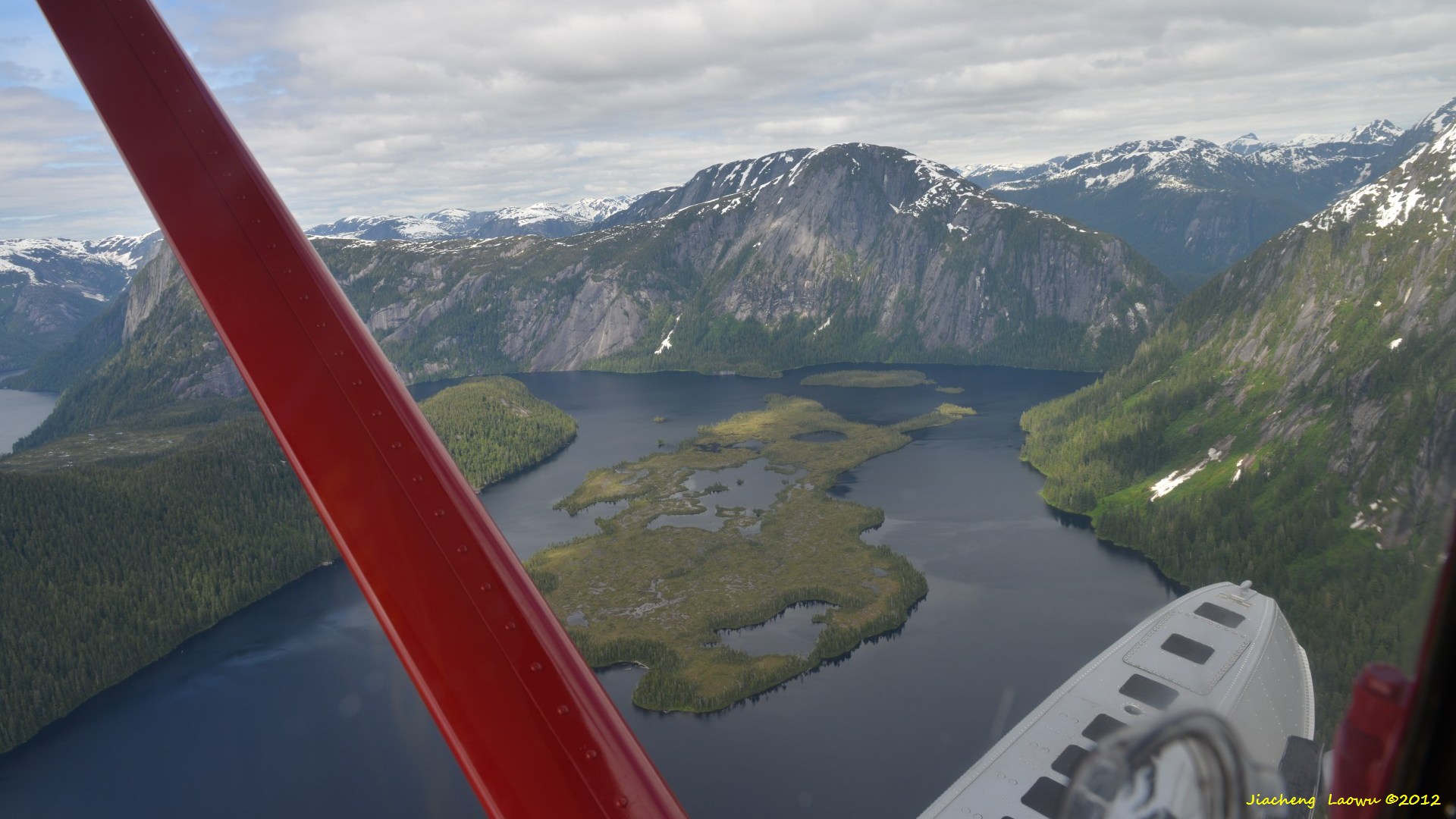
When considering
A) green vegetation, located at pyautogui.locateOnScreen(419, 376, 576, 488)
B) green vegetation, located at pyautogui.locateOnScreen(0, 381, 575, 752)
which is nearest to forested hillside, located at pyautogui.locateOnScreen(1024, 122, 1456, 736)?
green vegetation, located at pyautogui.locateOnScreen(419, 376, 576, 488)

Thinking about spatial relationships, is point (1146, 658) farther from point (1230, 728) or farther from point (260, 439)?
point (260, 439)

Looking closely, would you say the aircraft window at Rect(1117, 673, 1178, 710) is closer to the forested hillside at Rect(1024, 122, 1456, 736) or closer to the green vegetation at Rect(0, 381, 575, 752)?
the forested hillside at Rect(1024, 122, 1456, 736)

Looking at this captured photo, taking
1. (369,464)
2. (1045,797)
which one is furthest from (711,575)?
(369,464)

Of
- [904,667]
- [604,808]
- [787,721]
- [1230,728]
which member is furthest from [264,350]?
[904,667]

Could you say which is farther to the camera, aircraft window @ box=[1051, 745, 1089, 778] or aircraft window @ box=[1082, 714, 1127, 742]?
aircraft window @ box=[1082, 714, 1127, 742]

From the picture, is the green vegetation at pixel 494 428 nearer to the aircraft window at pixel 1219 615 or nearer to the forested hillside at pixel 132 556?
the forested hillside at pixel 132 556

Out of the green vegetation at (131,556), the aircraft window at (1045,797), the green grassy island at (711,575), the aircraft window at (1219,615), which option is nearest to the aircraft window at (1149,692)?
the aircraft window at (1045,797)
